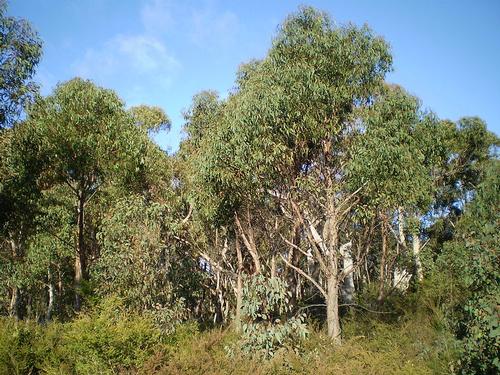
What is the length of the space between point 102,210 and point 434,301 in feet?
52.6

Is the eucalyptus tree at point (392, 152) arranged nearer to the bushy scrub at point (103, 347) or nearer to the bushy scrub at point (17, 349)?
the bushy scrub at point (103, 347)

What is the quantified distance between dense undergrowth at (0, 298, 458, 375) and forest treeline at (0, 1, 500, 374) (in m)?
0.04

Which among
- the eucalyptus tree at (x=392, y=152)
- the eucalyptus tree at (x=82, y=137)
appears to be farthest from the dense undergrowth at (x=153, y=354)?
the eucalyptus tree at (x=82, y=137)

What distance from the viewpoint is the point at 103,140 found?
13930 millimetres

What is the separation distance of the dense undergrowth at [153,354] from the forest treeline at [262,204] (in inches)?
1.6

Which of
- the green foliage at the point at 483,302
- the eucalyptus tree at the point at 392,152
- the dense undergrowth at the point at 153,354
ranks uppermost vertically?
the eucalyptus tree at the point at 392,152

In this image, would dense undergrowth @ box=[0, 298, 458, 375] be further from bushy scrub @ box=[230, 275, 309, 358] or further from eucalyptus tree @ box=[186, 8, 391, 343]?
eucalyptus tree @ box=[186, 8, 391, 343]

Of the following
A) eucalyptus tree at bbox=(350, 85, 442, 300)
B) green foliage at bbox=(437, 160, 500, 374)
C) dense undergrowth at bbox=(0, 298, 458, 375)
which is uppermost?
eucalyptus tree at bbox=(350, 85, 442, 300)

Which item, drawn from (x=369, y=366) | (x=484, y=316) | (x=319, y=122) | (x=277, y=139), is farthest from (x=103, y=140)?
(x=484, y=316)

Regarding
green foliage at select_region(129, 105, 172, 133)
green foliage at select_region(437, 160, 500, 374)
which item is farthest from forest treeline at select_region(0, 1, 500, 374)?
green foliage at select_region(129, 105, 172, 133)

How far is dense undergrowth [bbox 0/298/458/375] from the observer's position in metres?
6.90

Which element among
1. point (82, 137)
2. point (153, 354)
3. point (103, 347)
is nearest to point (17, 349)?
point (103, 347)

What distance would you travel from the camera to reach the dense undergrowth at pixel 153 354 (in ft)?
22.6

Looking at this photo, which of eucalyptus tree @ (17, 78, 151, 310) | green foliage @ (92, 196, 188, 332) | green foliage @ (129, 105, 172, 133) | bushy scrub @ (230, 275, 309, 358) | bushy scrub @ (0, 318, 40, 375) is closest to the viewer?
bushy scrub @ (0, 318, 40, 375)
